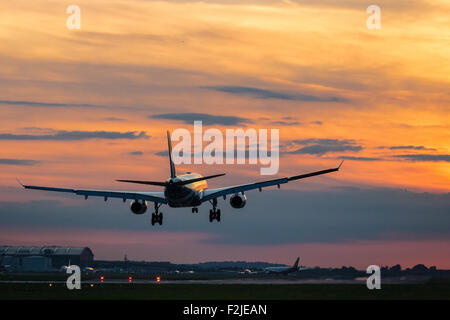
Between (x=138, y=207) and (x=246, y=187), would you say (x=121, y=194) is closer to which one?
(x=138, y=207)

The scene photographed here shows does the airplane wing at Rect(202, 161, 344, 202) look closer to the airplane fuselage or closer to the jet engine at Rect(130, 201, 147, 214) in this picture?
the airplane fuselage

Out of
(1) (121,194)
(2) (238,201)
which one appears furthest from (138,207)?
(2) (238,201)

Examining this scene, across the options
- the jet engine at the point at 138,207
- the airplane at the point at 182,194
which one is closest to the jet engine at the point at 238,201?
the airplane at the point at 182,194

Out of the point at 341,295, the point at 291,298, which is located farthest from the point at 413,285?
the point at 291,298

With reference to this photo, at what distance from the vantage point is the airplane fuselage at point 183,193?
299ft

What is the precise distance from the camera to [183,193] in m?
92.5

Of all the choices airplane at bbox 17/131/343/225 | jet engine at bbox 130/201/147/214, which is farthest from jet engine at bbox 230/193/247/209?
jet engine at bbox 130/201/147/214

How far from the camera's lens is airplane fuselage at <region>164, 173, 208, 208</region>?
91050 millimetres

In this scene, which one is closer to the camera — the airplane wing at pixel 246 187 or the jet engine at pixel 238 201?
the airplane wing at pixel 246 187

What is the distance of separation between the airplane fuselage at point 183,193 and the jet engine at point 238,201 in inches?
179

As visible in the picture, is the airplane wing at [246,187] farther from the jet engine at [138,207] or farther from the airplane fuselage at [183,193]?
the jet engine at [138,207]

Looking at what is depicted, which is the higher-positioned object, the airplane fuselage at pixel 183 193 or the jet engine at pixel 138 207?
the airplane fuselage at pixel 183 193
